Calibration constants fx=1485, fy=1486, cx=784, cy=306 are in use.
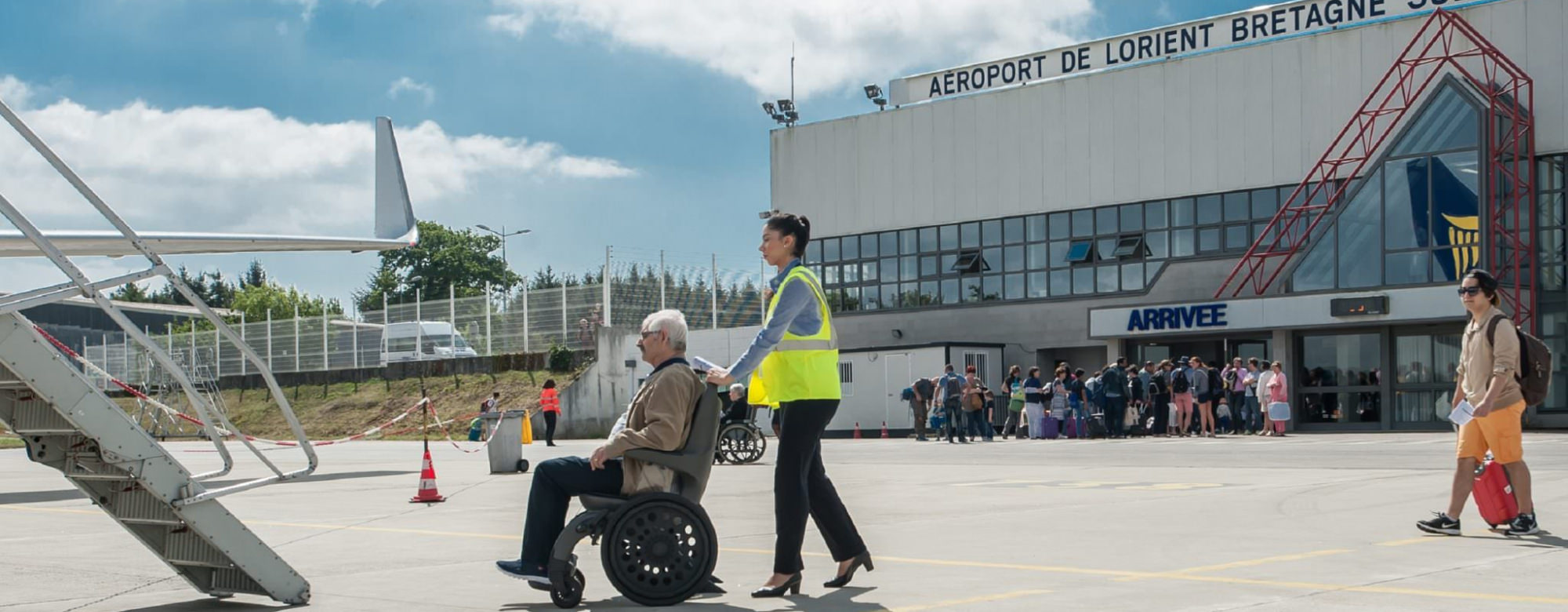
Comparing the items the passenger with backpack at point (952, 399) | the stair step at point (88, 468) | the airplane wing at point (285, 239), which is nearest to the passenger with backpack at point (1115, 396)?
the passenger with backpack at point (952, 399)

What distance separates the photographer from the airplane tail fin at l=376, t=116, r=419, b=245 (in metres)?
20.8

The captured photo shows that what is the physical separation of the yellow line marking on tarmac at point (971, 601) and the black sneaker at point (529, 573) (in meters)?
1.48

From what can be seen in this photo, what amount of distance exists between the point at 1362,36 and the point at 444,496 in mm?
26943

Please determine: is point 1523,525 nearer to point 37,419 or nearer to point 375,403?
point 37,419

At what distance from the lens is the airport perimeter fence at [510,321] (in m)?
44.6

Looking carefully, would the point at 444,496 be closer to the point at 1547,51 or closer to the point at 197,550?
the point at 197,550

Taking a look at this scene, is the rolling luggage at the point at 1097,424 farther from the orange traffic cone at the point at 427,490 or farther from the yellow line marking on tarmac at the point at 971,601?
the yellow line marking on tarmac at the point at 971,601

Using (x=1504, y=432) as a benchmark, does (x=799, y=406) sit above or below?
above

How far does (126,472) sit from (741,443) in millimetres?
14996

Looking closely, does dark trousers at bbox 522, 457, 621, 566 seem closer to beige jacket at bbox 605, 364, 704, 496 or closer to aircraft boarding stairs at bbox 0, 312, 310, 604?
beige jacket at bbox 605, 364, 704, 496

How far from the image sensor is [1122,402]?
2969 centimetres

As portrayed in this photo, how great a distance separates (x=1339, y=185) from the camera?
3416 cm

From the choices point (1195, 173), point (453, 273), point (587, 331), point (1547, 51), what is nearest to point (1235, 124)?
point (1195, 173)

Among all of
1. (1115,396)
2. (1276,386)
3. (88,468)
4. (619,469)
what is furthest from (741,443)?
(88,468)
